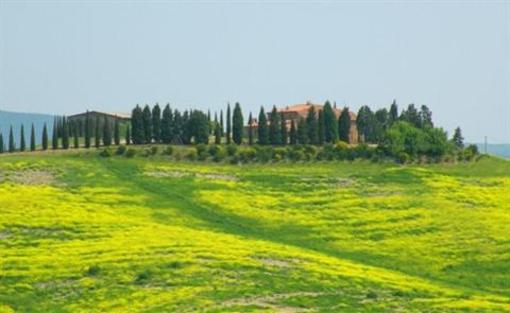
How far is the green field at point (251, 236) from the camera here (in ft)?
187

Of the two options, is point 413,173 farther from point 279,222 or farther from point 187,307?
point 187,307

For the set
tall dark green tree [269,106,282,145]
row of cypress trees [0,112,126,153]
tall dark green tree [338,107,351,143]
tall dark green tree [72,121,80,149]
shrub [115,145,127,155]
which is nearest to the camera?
shrub [115,145,127,155]

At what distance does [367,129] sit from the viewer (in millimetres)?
133875

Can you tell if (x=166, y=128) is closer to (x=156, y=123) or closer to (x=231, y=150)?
(x=156, y=123)

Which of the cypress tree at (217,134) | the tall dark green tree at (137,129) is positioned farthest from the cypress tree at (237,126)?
the tall dark green tree at (137,129)

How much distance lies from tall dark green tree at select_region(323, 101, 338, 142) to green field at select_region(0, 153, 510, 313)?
15.7m

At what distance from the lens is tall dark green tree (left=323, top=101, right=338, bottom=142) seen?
123125 millimetres

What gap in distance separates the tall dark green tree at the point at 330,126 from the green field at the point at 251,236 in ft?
51.4

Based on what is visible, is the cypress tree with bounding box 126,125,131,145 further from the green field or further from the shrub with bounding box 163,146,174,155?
the green field

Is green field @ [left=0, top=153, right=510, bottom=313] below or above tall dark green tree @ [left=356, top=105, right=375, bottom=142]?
below

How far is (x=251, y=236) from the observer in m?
78.2

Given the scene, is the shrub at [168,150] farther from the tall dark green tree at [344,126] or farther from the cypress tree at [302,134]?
the tall dark green tree at [344,126]

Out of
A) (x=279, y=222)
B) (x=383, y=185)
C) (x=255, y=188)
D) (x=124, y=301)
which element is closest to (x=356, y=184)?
(x=383, y=185)

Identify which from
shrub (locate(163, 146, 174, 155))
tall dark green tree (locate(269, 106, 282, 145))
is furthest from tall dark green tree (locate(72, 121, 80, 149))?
tall dark green tree (locate(269, 106, 282, 145))
